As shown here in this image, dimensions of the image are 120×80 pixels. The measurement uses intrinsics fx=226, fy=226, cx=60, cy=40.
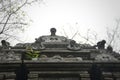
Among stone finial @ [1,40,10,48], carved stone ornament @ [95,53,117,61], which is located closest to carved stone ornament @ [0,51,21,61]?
stone finial @ [1,40,10,48]

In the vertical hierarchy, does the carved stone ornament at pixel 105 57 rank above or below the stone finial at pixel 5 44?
below

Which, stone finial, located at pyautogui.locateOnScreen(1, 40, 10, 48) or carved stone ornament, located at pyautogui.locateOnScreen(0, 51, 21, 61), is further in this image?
stone finial, located at pyautogui.locateOnScreen(1, 40, 10, 48)

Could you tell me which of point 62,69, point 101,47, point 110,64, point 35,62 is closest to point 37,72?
point 35,62

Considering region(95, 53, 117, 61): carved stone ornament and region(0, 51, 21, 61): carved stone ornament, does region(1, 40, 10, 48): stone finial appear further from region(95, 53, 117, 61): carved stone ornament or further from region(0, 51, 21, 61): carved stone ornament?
region(95, 53, 117, 61): carved stone ornament

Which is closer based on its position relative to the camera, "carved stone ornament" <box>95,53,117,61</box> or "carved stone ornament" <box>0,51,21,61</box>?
"carved stone ornament" <box>0,51,21,61</box>

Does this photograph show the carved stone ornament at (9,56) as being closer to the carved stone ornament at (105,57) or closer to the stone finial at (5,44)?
the stone finial at (5,44)

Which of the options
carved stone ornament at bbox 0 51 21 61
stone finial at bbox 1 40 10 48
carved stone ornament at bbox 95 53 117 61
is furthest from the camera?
stone finial at bbox 1 40 10 48

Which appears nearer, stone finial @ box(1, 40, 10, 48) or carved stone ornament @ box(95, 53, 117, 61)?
carved stone ornament @ box(95, 53, 117, 61)

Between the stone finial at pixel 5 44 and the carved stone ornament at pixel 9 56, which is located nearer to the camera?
the carved stone ornament at pixel 9 56

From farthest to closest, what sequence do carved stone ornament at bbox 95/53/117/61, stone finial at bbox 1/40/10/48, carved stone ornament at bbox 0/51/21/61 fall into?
stone finial at bbox 1/40/10/48
carved stone ornament at bbox 95/53/117/61
carved stone ornament at bbox 0/51/21/61

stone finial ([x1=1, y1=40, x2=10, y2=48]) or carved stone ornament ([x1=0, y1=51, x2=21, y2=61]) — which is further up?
stone finial ([x1=1, y1=40, x2=10, y2=48])

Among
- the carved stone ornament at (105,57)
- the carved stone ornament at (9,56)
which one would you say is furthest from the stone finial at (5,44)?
the carved stone ornament at (105,57)

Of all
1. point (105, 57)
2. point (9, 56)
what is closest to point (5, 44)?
point (9, 56)

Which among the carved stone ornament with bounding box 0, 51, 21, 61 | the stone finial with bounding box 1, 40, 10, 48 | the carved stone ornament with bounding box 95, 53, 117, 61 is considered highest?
the stone finial with bounding box 1, 40, 10, 48
